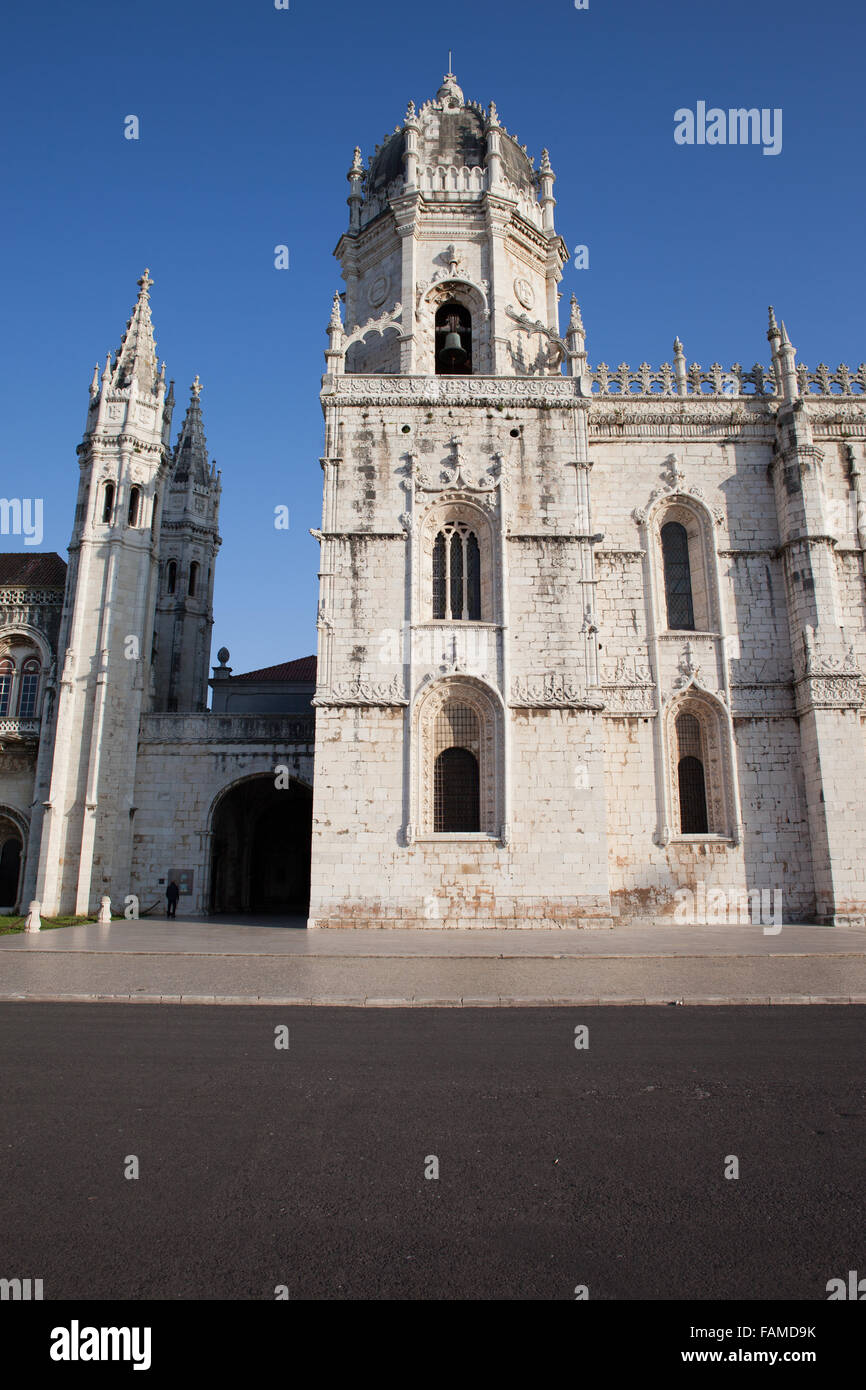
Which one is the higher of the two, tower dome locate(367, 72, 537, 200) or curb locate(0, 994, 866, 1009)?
tower dome locate(367, 72, 537, 200)

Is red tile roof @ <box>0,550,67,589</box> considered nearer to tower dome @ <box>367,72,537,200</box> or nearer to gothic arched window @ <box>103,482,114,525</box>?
gothic arched window @ <box>103,482,114,525</box>

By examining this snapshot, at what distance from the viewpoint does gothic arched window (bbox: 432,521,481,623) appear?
24.2 meters

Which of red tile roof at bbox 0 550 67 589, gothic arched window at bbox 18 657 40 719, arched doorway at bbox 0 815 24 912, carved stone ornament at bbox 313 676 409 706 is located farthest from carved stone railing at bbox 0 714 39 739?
carved stone ornament at bbox 313 676 409 706

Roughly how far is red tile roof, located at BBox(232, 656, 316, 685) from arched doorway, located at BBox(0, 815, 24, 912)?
11.5 meters

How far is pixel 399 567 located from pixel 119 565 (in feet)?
38.2

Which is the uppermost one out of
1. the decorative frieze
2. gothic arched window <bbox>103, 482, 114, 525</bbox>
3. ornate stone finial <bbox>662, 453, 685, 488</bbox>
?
gothic arched window <bbox>103, 482, 114, 525</bbox>

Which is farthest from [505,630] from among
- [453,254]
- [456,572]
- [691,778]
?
[453,254]

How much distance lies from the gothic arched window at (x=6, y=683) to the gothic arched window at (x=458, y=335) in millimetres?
20234

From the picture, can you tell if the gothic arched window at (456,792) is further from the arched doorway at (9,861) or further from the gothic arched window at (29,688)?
the gothic arched window at (29,688)

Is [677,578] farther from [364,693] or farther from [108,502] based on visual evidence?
[108,502]

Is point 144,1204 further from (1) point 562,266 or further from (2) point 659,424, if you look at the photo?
(1) point 562,266

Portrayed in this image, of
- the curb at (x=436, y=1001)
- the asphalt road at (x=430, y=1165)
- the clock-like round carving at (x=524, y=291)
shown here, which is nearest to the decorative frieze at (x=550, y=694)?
the curb at (x=436, y=1001)

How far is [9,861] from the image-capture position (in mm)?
31375

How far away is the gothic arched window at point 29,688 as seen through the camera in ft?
105
